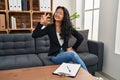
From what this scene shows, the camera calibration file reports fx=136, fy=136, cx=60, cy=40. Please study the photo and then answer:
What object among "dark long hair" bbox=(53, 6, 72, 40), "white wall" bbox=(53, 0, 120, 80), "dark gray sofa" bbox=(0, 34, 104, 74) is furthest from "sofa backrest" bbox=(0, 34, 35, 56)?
"white wall" bbox=(53, 0, 120, 80)

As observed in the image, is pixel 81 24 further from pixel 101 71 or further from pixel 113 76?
pixel 113 76

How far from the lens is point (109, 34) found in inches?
94.0

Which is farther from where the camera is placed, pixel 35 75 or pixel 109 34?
pixel 109 34

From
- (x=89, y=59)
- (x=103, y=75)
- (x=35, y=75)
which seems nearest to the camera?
(x=35, y=75)

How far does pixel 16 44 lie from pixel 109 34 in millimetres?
1631

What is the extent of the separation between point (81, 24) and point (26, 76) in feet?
8.91

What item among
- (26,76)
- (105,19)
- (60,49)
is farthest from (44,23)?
(105,19)

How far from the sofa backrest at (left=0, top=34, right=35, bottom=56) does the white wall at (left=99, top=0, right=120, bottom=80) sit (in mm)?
1322

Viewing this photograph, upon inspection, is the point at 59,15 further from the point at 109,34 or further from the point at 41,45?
the point at 109,34

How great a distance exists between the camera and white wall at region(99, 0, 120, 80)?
7.36 feet

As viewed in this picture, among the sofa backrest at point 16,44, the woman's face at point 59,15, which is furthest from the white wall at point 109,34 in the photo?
the sofa backrest at point 16,44

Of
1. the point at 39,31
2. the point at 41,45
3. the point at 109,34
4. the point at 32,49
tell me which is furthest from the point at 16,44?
the point at 109,34

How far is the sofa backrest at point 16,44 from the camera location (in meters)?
2.30

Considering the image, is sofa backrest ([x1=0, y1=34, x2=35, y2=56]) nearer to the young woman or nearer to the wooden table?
the young woman
